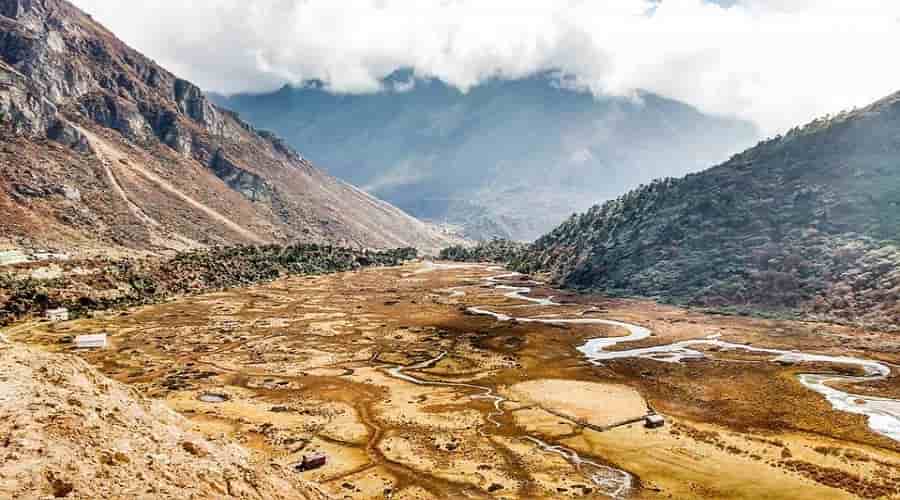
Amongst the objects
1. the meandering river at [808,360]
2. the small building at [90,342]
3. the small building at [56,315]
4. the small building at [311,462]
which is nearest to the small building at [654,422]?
the meandering river at [808,360]

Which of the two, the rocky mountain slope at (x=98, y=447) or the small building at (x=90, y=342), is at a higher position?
the rocky mountain slope at (x=98, y=447)

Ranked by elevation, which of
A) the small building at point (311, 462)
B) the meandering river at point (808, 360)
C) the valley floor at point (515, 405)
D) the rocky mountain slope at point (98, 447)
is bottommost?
the small building at point (311, 462)

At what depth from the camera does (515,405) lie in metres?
90.5

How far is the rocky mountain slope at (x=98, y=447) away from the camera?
66.2ft

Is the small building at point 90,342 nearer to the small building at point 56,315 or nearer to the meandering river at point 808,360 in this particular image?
the small building at point 56,315

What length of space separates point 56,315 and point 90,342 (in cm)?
4976

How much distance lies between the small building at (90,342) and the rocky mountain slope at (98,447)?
122838 millimetres

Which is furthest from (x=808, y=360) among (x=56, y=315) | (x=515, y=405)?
(x=56, y=315)

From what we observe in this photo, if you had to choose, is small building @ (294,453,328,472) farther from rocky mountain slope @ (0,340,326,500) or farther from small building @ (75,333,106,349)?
small building @ (75,333,106,349)

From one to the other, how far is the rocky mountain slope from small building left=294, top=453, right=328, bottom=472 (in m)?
33.2

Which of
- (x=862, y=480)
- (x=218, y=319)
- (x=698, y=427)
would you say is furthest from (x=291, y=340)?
(x=862, y=480)

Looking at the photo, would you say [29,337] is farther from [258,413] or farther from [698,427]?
[698,427]

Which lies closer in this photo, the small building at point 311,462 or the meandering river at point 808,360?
the small building at point 311,462

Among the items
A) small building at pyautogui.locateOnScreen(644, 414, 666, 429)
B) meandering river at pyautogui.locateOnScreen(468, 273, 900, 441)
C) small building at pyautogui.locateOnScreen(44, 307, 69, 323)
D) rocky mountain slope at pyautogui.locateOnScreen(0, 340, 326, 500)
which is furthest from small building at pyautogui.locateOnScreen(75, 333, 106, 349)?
small building at pyautogui.locateOnScreen(644, 414, 666, 429)
